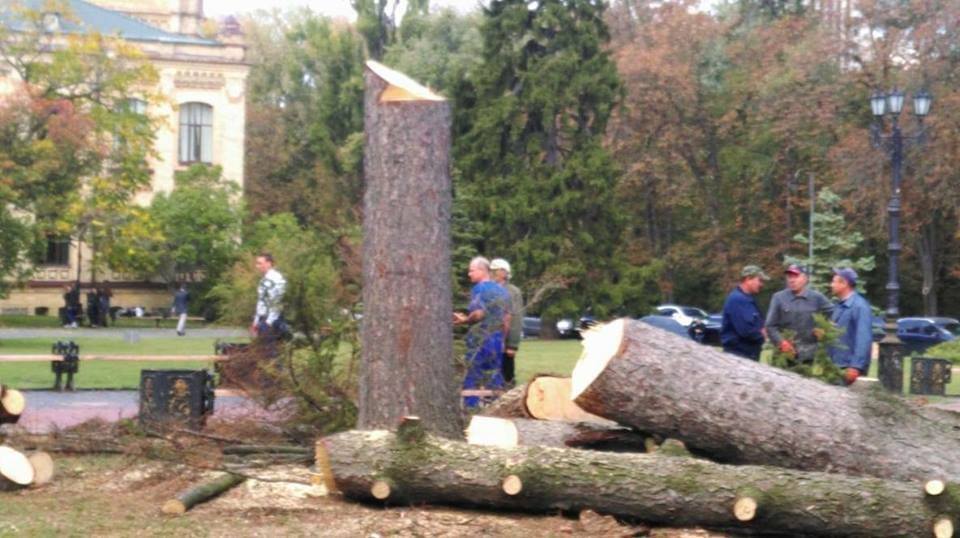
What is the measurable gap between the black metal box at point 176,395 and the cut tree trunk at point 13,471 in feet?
6.49

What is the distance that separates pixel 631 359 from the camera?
32.7ft

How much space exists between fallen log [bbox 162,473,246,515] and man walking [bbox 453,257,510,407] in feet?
8.83

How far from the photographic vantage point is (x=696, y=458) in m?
9.95

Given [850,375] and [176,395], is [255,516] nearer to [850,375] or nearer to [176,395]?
[176,395]

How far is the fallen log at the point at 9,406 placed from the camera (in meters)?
12.2

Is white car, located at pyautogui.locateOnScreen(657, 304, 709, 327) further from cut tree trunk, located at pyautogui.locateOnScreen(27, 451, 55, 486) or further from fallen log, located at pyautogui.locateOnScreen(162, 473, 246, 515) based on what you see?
fallen log, located at pyautogui.locateOnScreen(162, 473, 246, 515)

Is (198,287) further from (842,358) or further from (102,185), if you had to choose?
(842,358)

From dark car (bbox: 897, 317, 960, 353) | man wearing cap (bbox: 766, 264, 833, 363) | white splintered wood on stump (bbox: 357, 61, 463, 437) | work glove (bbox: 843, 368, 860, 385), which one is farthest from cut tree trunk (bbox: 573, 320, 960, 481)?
dark car (bbox: 897, 317, 960, 353)

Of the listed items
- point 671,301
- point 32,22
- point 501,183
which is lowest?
point 671,301

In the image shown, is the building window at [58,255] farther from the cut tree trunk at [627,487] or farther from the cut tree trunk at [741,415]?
the cut tree trunk at [741,415]

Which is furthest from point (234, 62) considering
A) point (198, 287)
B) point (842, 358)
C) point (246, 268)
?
point (842, 358)

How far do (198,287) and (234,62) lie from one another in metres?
9.89

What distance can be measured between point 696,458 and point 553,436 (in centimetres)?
122

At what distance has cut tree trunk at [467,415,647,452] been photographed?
10492 mm
